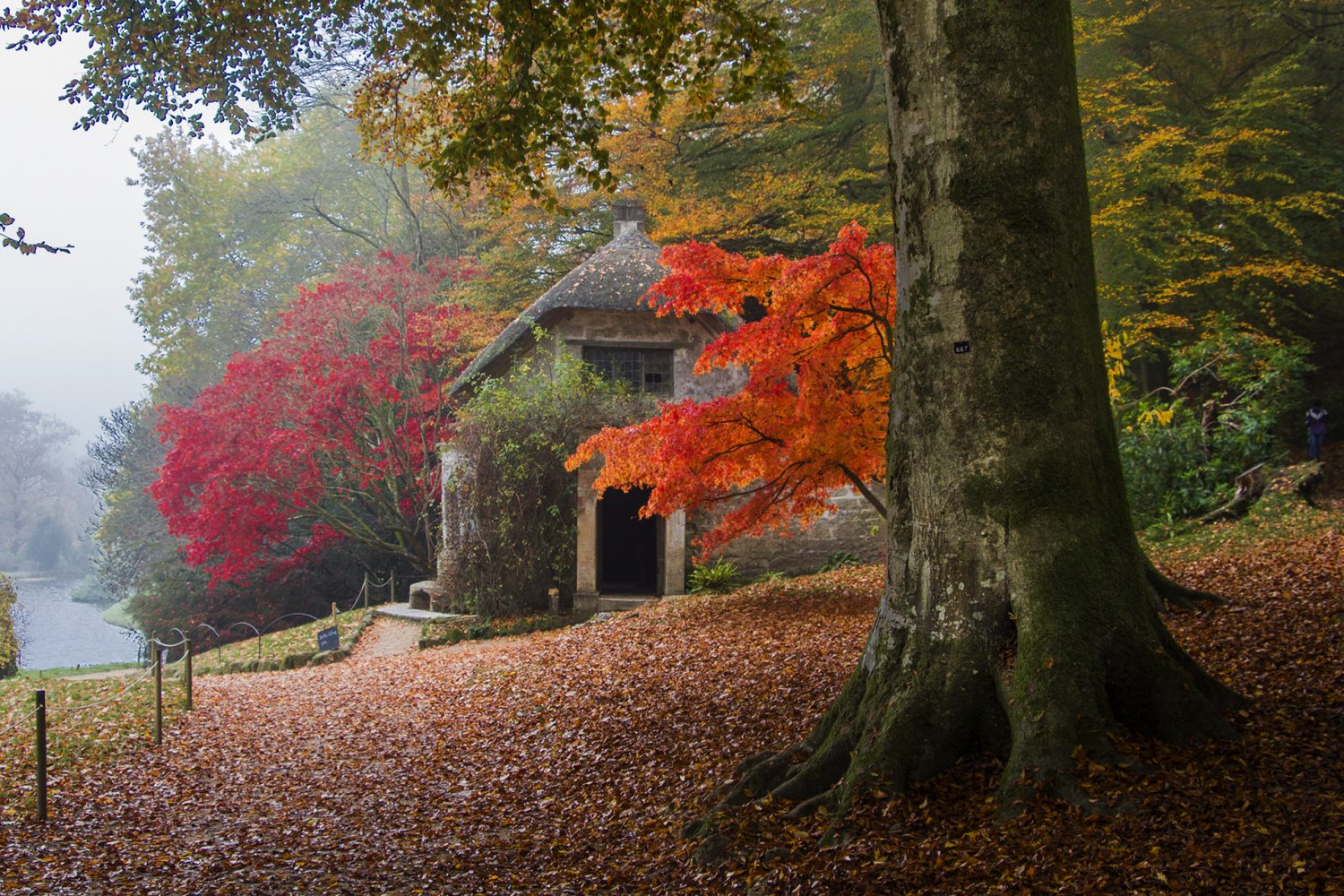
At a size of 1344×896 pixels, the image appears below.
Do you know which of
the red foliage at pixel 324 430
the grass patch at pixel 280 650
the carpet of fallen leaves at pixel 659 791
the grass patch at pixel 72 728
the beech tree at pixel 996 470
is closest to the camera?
the carpet of fallen leaves at pixel 659 791

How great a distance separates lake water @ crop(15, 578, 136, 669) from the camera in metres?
27.8

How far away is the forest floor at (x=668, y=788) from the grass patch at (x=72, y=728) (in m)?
0.23

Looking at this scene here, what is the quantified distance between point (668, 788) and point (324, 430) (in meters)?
16.4

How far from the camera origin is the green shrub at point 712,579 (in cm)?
1432

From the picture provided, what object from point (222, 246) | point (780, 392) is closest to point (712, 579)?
point (780, 392)

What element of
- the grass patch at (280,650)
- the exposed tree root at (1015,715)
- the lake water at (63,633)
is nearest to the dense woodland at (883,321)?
the exposed tree root at (1015,715)

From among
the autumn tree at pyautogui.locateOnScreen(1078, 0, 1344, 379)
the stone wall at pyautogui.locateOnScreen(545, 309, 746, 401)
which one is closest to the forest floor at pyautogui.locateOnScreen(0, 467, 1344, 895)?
the autumn tree at pyautogui.locateOnScreen(1078, 0, 1344, 379)

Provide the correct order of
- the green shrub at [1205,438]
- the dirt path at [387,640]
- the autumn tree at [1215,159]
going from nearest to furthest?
the green shrub at [1205,438]
the autumn tree at [1215,159]
the dirt path at [387,640]

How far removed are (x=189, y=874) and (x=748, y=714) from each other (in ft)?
10.9

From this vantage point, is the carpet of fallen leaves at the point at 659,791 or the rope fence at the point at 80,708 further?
the rope fence at the point at 80,708

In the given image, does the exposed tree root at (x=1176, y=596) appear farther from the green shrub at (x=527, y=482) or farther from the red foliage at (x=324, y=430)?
the red foliage at (x=324, y=430)

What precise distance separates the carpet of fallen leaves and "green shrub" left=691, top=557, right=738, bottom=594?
327 centimetres

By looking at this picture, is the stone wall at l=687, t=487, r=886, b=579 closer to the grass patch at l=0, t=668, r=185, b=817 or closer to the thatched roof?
the thatched roof

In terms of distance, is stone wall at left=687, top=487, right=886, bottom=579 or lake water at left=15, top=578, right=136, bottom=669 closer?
stone wall at left=687, top=487, right=886, bottom=579
